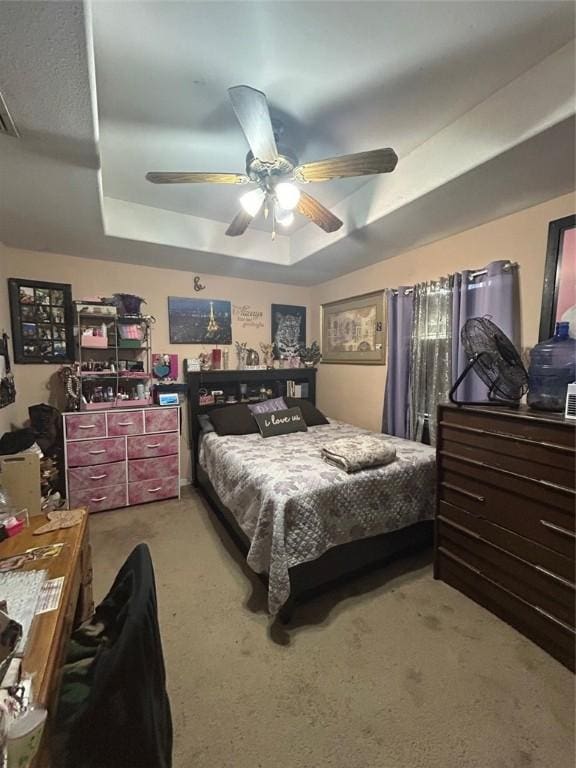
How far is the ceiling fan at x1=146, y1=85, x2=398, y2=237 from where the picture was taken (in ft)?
4.43

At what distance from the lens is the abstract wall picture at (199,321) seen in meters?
3.48

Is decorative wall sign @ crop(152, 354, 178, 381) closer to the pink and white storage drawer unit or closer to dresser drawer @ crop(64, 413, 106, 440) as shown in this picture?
the pink and white storage drawer unit

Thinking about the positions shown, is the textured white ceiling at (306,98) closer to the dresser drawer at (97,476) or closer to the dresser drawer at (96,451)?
the dresser drawer at (96,451)

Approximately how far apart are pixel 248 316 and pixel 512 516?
3092 mm

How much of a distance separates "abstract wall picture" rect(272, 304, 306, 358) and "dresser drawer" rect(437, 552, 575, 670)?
2.75m

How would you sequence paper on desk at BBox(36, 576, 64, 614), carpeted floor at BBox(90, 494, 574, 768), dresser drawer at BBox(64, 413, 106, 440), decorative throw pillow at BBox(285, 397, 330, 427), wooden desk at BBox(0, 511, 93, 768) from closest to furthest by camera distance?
wooden desk at BBox(0, 511, 93, 768) → paper on desk at BBox(36, 576, 64, 614) → carpeted floor at BBox(90, 494, 574, 768) → dresser drawer at BBox(64, 413, 106, 440) → decorative throw pillow at BBox(285, 397, 330, 427)

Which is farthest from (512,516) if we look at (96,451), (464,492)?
(96,451)

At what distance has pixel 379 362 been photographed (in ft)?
10.8

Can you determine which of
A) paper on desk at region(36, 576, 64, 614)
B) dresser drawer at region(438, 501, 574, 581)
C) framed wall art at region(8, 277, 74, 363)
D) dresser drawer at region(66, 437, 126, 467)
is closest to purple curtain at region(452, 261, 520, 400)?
dresser drawer at region(438, 501, 574, 581)

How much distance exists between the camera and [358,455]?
2.08m

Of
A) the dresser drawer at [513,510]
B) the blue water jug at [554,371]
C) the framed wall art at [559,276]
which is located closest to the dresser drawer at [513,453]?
the dresser drawer at [513,510]

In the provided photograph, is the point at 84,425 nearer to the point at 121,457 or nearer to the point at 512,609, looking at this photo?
the point at 121,457

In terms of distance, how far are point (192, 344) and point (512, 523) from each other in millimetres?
3113

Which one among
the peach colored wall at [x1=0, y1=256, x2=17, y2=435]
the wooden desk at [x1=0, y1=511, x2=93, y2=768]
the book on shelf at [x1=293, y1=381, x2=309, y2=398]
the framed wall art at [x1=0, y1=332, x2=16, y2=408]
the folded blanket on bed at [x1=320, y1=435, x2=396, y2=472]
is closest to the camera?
the wooden desk at [x1=0, y1=511, x2=93, y2=768]
